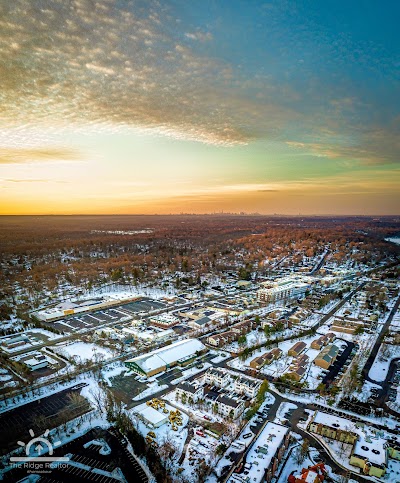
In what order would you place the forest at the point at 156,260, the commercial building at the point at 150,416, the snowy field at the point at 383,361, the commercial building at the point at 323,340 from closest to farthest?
the commercial building at the point at 150,416, the snowy field at the point at 383,361, the commercial building at the point at 323,340, the forest at the point at 156,260

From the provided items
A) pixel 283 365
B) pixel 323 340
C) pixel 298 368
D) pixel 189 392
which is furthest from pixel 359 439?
pixel 323 340

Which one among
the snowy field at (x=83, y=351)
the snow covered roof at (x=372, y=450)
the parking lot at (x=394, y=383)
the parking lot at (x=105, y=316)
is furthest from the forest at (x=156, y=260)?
the snow covered roof at (x=372, y=450)

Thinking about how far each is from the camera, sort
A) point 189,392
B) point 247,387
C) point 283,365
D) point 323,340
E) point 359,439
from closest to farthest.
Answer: point 359,439 → point 189,392 → point 247,387 → point 283,365 → point 323,340

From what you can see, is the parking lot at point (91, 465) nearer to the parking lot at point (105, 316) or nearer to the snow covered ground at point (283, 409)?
the snow covered ground at point (283, 409)

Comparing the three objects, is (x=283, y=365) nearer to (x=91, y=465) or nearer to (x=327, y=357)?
(x=327, y=357)

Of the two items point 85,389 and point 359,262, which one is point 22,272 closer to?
point 85,389
